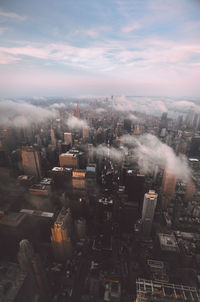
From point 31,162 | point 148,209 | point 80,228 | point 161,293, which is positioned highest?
point 161,293

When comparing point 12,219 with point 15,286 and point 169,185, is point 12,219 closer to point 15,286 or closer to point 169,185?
point 15,286

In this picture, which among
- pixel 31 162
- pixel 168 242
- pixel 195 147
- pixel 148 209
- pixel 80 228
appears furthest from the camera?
pixel 195 147

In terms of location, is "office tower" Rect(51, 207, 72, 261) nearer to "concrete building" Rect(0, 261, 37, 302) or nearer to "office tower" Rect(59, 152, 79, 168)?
"concrete building" Rect(0, 261, 37, 302)

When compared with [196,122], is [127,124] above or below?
below

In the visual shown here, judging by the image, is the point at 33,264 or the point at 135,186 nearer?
the point at 33,264

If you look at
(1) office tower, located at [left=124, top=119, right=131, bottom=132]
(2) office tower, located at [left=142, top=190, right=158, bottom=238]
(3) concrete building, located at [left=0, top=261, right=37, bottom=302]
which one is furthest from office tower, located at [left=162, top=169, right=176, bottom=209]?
(1) office tower, located at [left=124, top=119, right=131, bottom=132]

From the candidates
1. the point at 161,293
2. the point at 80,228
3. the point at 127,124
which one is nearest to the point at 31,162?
the point at 80,228

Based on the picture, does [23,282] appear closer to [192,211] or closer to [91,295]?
[91,295]
